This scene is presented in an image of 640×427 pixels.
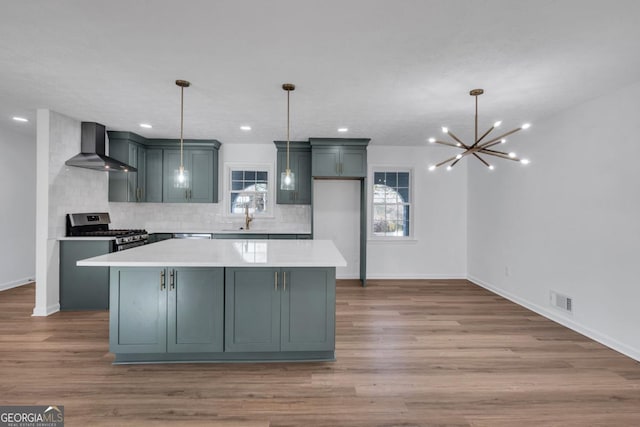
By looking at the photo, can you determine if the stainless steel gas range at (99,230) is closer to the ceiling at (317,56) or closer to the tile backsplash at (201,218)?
the tile backsplash at (201,218)

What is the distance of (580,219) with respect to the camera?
3.38 m

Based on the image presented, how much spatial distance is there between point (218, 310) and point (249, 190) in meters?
3.38

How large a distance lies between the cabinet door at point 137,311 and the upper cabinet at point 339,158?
316 cm

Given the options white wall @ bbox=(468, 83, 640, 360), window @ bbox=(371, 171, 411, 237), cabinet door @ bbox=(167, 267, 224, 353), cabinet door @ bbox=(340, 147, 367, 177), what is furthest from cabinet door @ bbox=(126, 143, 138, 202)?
white wall @ bbox=(468, 83, 640, 360)

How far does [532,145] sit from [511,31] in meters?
2.61

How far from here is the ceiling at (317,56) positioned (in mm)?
1864

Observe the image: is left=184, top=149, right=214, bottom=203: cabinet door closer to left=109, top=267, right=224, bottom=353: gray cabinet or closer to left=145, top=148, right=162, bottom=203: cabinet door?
left=145, top=148, right=162, bottom=203: cabinet door

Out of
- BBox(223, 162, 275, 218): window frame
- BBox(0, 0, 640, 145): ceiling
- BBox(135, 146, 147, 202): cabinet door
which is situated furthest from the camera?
BBox(223, 162, 275, 218): window frame

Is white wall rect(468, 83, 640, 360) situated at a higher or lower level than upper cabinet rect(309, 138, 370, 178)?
lower

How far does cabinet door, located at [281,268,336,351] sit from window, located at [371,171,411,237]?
11.0 ft

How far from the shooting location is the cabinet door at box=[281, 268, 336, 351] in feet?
8.59

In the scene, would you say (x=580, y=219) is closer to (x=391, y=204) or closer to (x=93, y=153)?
(x=391, y=204)

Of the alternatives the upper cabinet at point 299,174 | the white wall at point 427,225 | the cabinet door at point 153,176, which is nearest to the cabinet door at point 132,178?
the cabinet door at point 153,176

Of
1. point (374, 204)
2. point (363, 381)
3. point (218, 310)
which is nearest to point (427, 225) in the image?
point (374, 204)
